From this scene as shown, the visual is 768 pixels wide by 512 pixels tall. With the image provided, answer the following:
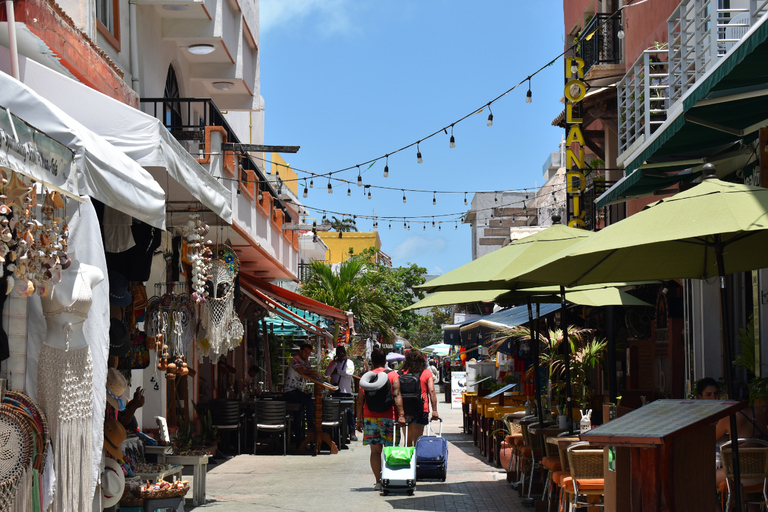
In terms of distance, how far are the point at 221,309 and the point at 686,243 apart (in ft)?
21.0

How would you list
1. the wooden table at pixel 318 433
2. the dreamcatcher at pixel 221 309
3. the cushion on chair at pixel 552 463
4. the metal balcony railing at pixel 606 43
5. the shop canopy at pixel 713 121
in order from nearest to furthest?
the shop canopy at pixel 713 121, the cushion on chair at pixel 552 463, the dreamcatcher at pixel 221 309, the wooden table at pixel 318 433, the metal balcony railing at pixel 606 43

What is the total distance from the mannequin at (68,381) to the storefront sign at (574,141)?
1565 centimetres

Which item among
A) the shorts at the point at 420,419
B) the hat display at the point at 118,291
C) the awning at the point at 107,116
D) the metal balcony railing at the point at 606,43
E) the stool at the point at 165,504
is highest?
the metal balcony railing at the point at 606,43

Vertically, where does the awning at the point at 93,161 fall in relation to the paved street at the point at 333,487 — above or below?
above

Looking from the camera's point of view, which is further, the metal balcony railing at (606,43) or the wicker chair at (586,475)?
the metal balcony railing at (606,43)

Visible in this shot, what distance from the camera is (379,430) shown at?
11750 millimetres

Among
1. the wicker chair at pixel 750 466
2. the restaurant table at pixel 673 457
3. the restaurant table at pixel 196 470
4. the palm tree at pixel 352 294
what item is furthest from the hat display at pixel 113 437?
the palm tree at pixel 352 294

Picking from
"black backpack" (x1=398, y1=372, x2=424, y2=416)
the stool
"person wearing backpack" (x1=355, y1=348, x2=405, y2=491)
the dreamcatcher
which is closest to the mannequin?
the stool

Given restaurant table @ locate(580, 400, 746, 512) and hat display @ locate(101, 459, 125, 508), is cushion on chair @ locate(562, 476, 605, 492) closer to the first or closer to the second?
restaurant table @ locate(580, 400, 746, 512)

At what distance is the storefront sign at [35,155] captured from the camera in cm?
450

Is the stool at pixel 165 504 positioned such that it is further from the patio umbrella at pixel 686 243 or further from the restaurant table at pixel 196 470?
the patio umbrella at pixel 686 243

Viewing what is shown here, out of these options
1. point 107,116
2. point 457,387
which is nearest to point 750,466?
point 107,116

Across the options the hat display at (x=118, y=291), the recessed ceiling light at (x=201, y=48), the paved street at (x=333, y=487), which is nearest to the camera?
the hat display at (x=118, y=291)

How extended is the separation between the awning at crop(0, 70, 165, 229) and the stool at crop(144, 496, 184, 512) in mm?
2675
